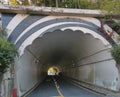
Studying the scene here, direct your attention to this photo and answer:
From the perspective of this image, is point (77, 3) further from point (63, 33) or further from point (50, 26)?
point (50, 26)

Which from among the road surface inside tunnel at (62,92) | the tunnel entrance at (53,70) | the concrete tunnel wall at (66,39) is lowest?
the road surface inside tunnel at (62,92)

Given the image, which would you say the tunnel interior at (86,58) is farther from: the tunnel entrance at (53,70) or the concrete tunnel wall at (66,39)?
the tunnel entrance at (53,70)

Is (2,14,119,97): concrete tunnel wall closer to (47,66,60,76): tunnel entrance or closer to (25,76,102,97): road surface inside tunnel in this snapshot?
(25,76,102,97): road surface inside tunnel

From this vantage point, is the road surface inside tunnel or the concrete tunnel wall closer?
the concrete tunnel wall

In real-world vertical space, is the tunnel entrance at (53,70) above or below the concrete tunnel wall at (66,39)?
below

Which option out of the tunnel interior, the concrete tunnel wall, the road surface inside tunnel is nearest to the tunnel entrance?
the road surface inside tunnel

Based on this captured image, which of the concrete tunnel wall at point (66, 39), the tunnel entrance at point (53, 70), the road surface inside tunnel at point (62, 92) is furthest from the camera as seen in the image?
the tunnel entrance at point (53, 70)

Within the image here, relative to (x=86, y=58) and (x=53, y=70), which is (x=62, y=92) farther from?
(x=53, y=70)

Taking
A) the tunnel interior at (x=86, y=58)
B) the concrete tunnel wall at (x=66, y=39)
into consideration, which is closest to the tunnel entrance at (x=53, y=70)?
the tunnel interior at (x=86, y=58)

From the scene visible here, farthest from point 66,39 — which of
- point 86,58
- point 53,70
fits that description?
point 53,70

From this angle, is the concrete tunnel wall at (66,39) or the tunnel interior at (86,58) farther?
the tunnel interior at (86,58)

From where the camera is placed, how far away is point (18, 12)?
19.1 m

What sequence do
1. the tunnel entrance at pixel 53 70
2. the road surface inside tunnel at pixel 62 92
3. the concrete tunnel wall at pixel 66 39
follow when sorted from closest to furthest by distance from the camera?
the concrete tunnel wall at pixel 66 39 → the road surface inside tunnel at pixel 62 92 → the tunnel entrance at pixel 53 70

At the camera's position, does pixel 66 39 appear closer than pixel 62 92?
No
